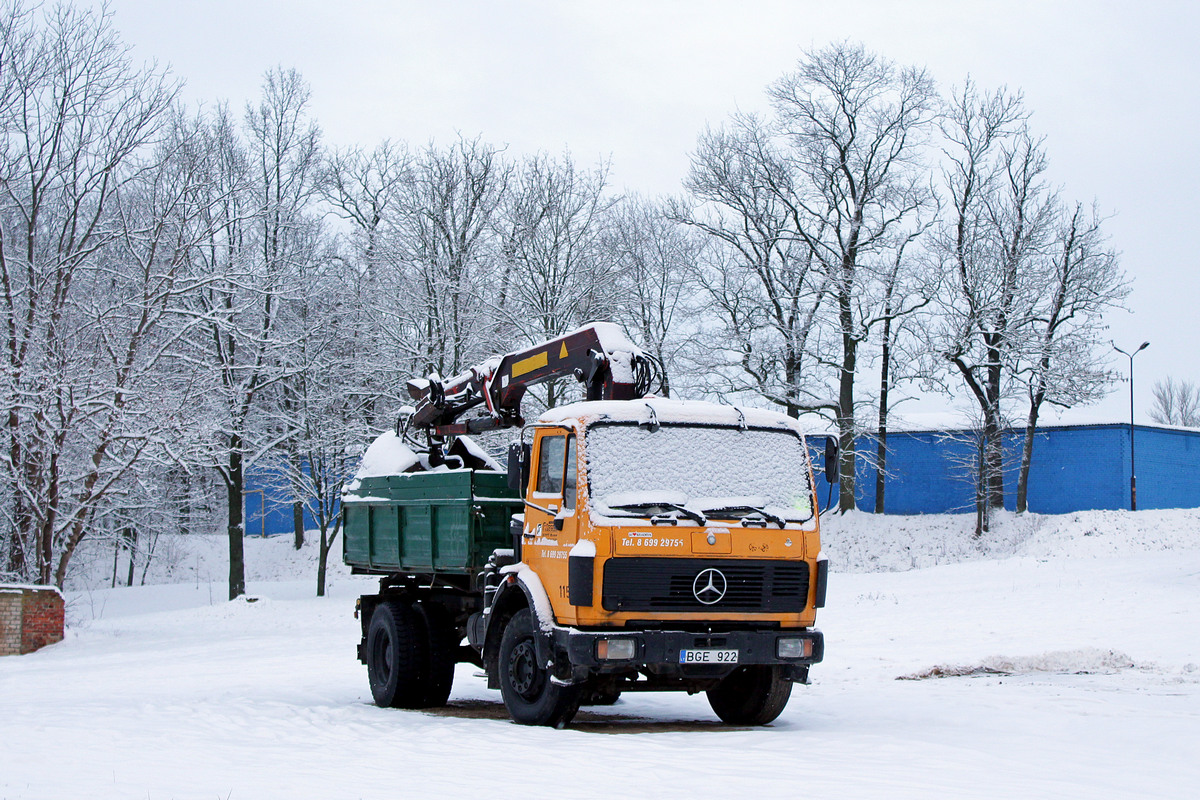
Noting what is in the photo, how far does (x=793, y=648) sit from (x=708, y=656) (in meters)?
0.80

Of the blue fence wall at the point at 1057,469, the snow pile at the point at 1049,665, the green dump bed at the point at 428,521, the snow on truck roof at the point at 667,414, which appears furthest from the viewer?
the blue fence wall at the point at 1057,469

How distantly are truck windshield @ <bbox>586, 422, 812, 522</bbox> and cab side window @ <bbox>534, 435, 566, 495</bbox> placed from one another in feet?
1.15

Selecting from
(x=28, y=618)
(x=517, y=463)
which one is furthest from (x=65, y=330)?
(x=517, y=463)

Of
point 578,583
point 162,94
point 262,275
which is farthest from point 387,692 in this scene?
point 262,275

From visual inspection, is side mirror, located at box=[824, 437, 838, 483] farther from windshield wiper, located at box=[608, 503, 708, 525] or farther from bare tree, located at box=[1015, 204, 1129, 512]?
bare tree, located at box=[1015, 204, 1129, 512]

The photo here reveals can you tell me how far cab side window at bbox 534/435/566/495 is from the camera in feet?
31.5

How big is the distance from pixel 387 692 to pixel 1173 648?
965 centimetres

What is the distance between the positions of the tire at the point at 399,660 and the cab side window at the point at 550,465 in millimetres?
3021

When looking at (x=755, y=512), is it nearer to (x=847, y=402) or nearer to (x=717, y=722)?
(x=717, y=722)

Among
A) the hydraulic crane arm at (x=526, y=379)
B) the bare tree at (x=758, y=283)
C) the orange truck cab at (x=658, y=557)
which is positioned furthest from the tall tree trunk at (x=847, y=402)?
the orange truck cab at (x=658, y=557)

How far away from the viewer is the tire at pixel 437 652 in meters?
12.0

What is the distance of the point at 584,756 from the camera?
307 inches

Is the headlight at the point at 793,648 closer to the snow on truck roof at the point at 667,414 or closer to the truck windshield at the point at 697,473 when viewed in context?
the truck windshield at the point at 697,473

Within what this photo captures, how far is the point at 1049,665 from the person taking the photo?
1389 cm
